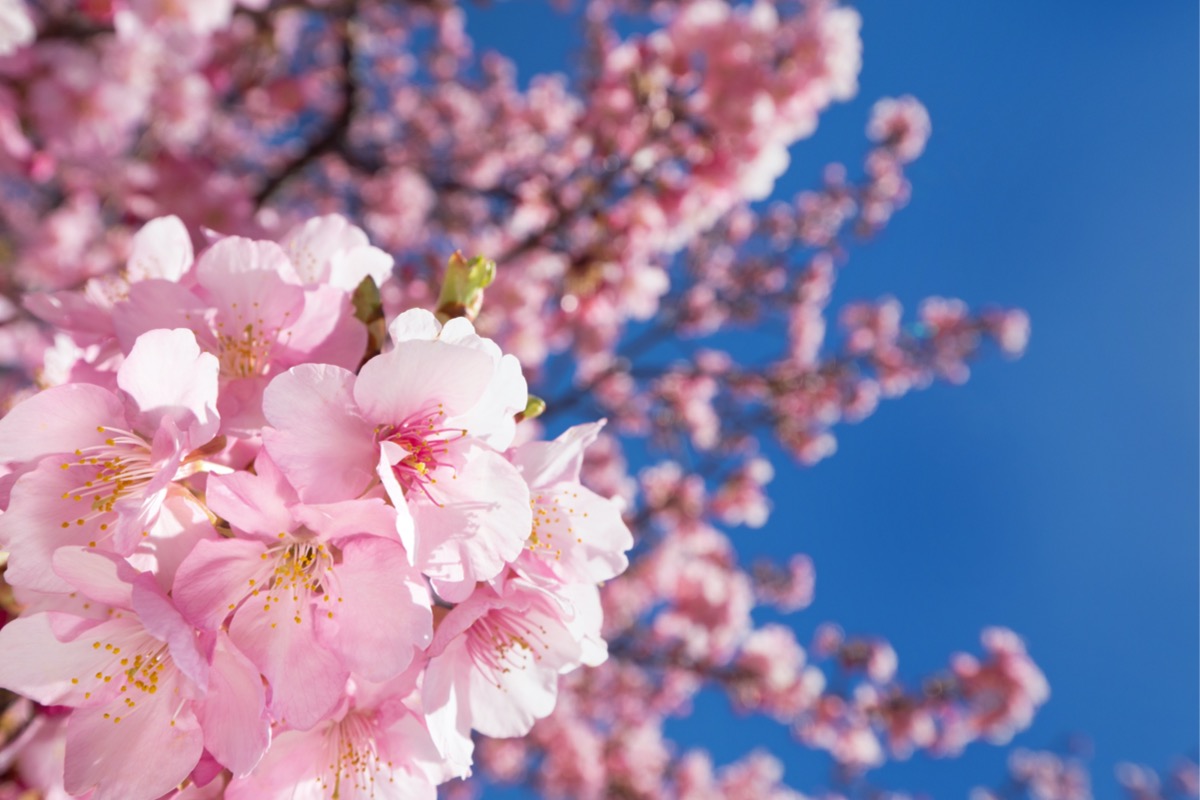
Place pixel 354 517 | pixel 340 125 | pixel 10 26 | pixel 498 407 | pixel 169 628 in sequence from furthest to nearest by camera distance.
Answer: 1. pixel 340 125
2. pixel 10 26
3. pixel 498 407
4. pixel 354 517
5. pixel 169 628

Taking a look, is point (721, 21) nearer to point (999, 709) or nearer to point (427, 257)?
point (427, 257)

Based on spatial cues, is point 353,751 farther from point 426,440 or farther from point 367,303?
point 367,303

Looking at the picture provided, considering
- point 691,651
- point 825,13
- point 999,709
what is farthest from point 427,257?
point 999,709

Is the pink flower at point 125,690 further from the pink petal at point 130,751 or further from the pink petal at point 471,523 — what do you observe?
the pink petal at point 471,523

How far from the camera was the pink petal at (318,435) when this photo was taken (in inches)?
34.5

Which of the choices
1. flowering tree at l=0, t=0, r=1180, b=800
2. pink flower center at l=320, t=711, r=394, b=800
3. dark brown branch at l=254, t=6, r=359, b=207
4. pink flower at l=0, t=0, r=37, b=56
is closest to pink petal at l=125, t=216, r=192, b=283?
flowering tree at l=0, t=0, r=1180, b=800

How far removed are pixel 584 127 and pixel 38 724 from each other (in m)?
3.75

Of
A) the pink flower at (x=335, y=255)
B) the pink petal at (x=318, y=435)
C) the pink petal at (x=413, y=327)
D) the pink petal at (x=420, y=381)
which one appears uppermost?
the pink flower at (x=335, y=255)

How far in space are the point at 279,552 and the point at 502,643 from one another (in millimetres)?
372

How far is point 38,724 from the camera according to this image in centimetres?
131

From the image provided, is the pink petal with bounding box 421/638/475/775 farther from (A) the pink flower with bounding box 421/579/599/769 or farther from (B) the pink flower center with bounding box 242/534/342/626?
(B) the pink flower center with bounding box 242/534/342/626

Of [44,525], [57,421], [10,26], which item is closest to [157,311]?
[57,421]

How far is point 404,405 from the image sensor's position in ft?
3.25

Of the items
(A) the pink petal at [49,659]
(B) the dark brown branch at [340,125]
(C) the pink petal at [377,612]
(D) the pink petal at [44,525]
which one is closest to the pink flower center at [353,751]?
(C) the pink petal at [377,612]
